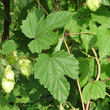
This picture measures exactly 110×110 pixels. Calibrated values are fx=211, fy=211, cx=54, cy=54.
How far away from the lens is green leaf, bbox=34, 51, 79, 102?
107 centimetres

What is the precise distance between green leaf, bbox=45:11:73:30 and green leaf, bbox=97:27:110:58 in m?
0.24

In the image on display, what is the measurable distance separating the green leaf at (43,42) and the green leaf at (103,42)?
30cm

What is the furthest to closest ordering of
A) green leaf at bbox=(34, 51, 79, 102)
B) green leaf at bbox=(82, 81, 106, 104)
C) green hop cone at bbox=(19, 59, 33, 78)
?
1. green leaf at bbox=(82, 81, 106, 104)
2. green hop cone at bbox=(19, 59, 33, 78)
3. green leaf at bbox=(34, 51, 79, 102)

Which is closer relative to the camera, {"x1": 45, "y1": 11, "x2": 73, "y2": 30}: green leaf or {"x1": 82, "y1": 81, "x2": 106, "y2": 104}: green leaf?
{"x1": 45, "y1": 11, "x2": 73, "y2": 30}: green leaf

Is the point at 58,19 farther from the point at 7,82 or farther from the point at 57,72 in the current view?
the point at 7,82

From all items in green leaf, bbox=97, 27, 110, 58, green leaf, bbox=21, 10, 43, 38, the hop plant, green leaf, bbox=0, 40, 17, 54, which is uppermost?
green leaf, bbox=21, 10, 43, 38

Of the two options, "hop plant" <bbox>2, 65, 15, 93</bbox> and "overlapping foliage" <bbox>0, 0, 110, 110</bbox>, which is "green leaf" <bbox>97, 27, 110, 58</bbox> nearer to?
"overlapping foliage" <bbox>0, 0, 110, 110</bbox>

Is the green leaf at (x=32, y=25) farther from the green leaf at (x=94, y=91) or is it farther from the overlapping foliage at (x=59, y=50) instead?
the green leaf at (x=94, y=91)

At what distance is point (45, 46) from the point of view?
108 centimetres

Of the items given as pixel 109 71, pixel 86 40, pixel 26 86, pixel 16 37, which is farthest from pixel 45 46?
pixel 26 86

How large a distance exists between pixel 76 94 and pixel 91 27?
26.4 inches

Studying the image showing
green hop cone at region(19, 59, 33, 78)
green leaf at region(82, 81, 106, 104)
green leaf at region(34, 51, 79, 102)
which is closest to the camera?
green leaf at region(34, 51, 79, 102)

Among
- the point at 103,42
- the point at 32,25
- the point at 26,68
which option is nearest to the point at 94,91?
the point at 103,42

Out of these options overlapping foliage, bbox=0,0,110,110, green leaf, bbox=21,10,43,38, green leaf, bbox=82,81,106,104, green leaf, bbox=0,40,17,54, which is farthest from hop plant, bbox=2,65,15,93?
green leaf, bbox=82,81,106,104
